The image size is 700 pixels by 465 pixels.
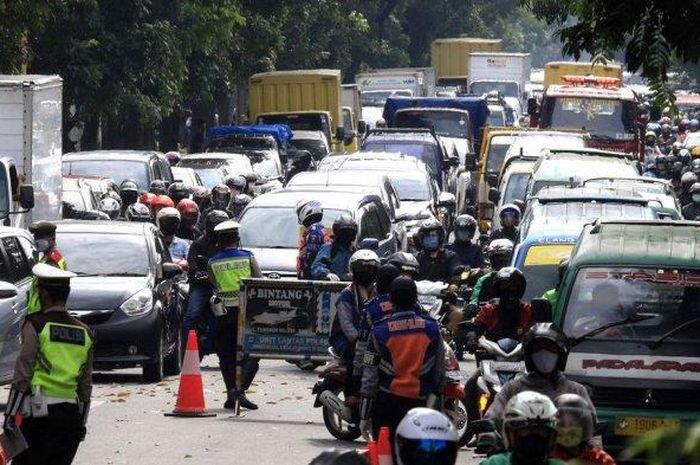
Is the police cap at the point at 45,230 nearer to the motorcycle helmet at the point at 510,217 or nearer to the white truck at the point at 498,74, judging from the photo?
the motorcycle helmet at the point at 510,217

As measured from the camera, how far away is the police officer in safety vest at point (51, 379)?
10.3 metres

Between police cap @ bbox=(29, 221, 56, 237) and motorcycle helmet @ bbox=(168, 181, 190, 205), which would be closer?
police cap @ bbox=(29, 221, 56, 237)

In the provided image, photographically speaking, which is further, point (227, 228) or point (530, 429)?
point (227, 228)

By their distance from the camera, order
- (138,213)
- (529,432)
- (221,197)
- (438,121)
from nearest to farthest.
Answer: (529,432)
(138,213)
(221,197)
(438,121)

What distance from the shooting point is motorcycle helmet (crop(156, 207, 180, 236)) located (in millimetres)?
21828

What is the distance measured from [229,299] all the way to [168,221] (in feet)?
15.8

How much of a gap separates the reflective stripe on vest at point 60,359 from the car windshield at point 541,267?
732 centimetres

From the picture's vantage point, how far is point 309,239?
2064cm

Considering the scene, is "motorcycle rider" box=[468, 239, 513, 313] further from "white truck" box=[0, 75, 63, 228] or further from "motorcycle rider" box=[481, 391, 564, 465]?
"motorcycle rider" box=[481, 391, 564, 465]

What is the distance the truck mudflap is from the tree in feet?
17.2

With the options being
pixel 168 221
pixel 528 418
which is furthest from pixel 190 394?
pixel 528 418

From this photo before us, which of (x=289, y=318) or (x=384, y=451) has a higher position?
(x=384, y=451)

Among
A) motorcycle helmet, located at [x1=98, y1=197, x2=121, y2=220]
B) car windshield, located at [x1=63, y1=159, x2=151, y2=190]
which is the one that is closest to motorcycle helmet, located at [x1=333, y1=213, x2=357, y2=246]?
motorcycle helmet, located at [x1=98, y1=197, x2=121, y2=220]

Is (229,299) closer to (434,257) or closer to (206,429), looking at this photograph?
(206,429)
